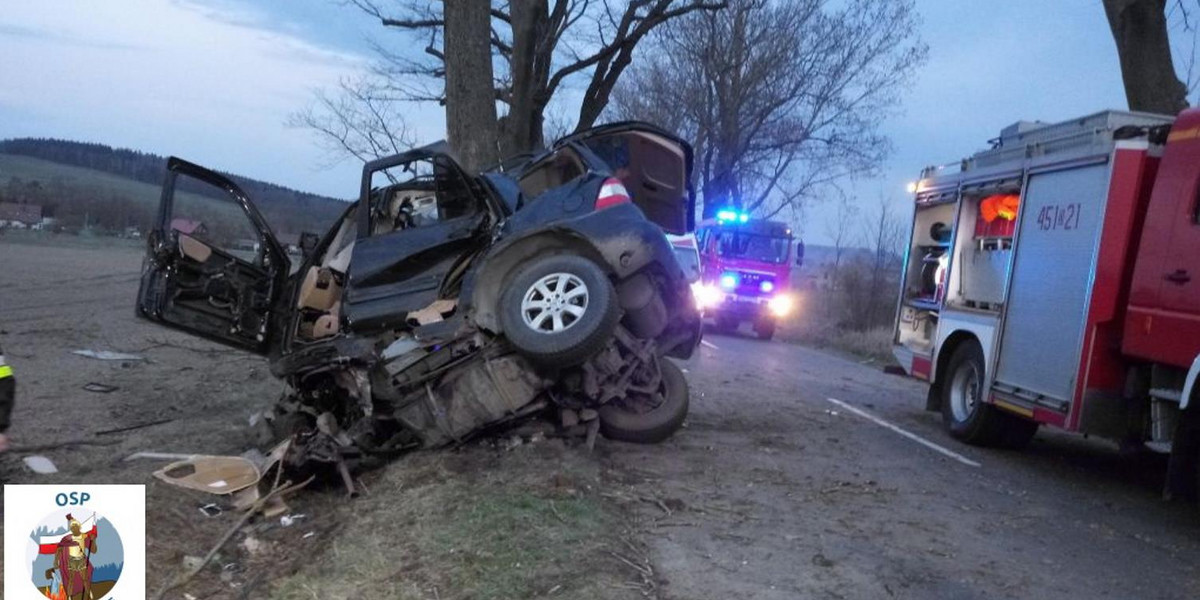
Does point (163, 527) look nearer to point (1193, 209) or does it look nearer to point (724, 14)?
point (1193, 209)

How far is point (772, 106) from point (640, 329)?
86.8ft

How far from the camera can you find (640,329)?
7375mm

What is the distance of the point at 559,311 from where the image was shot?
6.50 meters

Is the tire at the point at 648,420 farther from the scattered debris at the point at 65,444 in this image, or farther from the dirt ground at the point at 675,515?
the scattered debris at the point at 65,444

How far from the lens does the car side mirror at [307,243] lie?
8.02 meters

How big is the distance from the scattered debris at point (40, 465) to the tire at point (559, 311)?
304 cm

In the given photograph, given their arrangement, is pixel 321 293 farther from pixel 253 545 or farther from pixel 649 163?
pixel 649 163

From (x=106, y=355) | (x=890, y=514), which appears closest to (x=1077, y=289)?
(x=890, y=514)

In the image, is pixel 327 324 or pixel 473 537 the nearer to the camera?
pixel 473 537

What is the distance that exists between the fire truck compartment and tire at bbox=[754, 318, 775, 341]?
49.2 ft

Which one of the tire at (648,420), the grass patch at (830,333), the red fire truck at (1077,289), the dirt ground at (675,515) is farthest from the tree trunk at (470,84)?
the grass patch at (830,333)

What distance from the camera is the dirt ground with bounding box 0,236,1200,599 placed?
467 centimetres

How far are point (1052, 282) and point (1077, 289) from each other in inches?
16.0

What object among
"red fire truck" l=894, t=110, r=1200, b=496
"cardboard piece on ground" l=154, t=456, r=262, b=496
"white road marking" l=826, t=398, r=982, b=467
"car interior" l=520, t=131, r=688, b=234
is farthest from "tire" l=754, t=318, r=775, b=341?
"cardboard piece on ground" l=154, t=456, r=262, b=496
